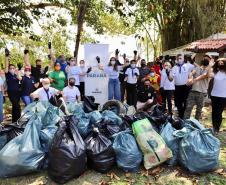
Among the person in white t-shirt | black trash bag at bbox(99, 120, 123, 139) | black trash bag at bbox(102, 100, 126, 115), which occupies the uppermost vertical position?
the person in white t-shirt

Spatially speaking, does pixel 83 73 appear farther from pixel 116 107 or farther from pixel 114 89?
pixel 116 107

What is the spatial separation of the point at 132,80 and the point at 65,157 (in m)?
5.72

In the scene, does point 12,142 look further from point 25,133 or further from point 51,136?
point 51,136

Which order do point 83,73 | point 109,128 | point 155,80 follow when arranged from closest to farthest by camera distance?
1. point 109,128
2. point 155,80
3. point 83,73

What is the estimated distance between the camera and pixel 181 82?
8547 mm

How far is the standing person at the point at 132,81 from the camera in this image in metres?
10.2

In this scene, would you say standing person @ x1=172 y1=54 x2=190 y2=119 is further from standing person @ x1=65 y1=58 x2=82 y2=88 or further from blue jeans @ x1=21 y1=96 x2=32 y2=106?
blue jeans @ x1=21 y1=96 x2=32 y2=106

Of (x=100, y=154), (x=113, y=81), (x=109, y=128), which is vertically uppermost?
(x=113, y=81)

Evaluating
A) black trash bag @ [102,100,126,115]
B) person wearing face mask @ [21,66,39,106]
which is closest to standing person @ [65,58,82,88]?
person wearing face mask @ [21,66,39,106]

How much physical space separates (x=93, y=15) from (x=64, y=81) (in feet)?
17.2

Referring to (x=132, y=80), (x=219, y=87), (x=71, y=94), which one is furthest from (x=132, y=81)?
(x=219, y=87)

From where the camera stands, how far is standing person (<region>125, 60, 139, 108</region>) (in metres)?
10.2

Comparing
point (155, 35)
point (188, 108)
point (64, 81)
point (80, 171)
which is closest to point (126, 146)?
point (80, 171)

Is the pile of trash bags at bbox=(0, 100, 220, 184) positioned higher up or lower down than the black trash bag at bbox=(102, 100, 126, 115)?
lower down
